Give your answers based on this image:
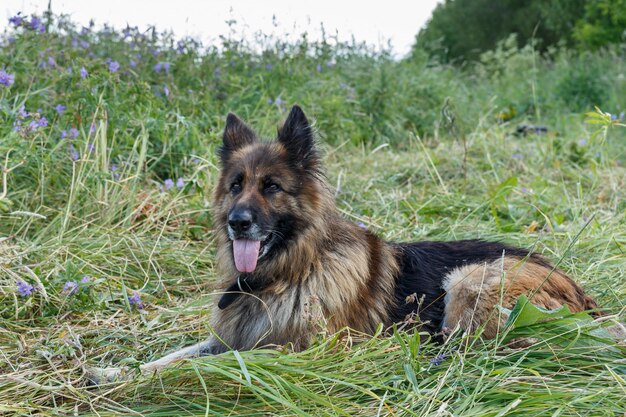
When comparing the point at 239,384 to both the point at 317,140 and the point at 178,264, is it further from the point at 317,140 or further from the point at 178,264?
the point at 178,264

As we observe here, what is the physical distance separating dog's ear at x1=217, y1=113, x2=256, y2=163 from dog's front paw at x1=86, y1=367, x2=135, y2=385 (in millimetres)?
1403

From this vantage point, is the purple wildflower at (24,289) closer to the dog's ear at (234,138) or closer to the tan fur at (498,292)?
the dog's ear at (234,138)

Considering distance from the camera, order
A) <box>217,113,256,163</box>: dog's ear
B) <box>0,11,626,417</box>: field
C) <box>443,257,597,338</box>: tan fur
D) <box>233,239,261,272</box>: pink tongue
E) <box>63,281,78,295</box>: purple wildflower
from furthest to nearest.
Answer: <box>217,113,256,163</box>: dog's ear → <box>63,281,78,295</box>: purple wildflower → <box>233,239,261,272</box>: pink tongue → <box>443,257,597,338</box>: tan fur → <box>0,11,626,417</box>: field

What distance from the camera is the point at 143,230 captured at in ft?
16.9

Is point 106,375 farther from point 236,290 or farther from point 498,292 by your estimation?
point 498,292

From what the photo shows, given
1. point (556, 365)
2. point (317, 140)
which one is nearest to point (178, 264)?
point (317, 140)

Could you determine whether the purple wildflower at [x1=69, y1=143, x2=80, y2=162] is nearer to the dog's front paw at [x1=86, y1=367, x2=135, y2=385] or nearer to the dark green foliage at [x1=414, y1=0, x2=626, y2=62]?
the dog's front paw at [x1=86, y1=367, x2=135, y2=385]

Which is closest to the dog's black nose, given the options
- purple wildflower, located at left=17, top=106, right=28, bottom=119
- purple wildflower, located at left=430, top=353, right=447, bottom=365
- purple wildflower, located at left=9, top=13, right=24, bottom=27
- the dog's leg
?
the dog's leg

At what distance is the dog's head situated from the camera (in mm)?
3502

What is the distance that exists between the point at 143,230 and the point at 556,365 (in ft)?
10.6

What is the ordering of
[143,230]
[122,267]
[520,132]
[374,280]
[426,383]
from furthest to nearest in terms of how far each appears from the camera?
[520,132] → [143,230] → [122,267] → [374,280] → [426,383]

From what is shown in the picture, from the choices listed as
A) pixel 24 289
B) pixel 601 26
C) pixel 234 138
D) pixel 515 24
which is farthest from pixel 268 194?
pixel 515 24

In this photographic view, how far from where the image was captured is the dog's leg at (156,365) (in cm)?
309

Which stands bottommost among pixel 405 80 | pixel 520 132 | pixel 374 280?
pixel 374 280
